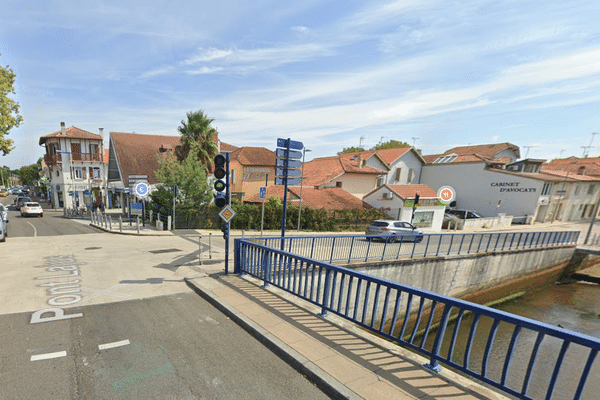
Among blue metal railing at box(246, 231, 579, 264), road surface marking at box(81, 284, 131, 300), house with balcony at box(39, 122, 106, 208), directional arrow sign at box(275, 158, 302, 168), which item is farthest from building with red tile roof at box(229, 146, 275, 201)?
road surface marking at box(81, 284, 131, 300)

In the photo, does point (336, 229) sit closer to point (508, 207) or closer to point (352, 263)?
point (352, 263)

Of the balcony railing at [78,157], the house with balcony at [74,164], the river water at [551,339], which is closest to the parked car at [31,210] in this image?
the house with balcony at [74,164]

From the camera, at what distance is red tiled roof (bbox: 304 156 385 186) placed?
29594mm

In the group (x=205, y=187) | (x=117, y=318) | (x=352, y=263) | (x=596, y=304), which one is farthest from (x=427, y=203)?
(x=117, y=318)

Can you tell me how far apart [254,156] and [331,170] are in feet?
33.4

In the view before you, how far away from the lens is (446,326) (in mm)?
6746

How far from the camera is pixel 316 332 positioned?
14.6ft

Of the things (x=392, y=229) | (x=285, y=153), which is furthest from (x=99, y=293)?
(x=392, y=229)

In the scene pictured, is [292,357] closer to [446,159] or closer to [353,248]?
[353,248]

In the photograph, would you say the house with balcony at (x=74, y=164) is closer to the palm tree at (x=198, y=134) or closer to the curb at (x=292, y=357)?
the palm tree at (x=198, y=134)

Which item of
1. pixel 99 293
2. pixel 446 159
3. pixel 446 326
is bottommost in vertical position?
pixel 446 326

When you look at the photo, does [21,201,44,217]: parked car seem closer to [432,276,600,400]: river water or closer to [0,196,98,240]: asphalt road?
[0,196,98,240]: asphalt road

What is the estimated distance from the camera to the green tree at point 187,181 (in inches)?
726

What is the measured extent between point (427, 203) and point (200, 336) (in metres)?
24.6
